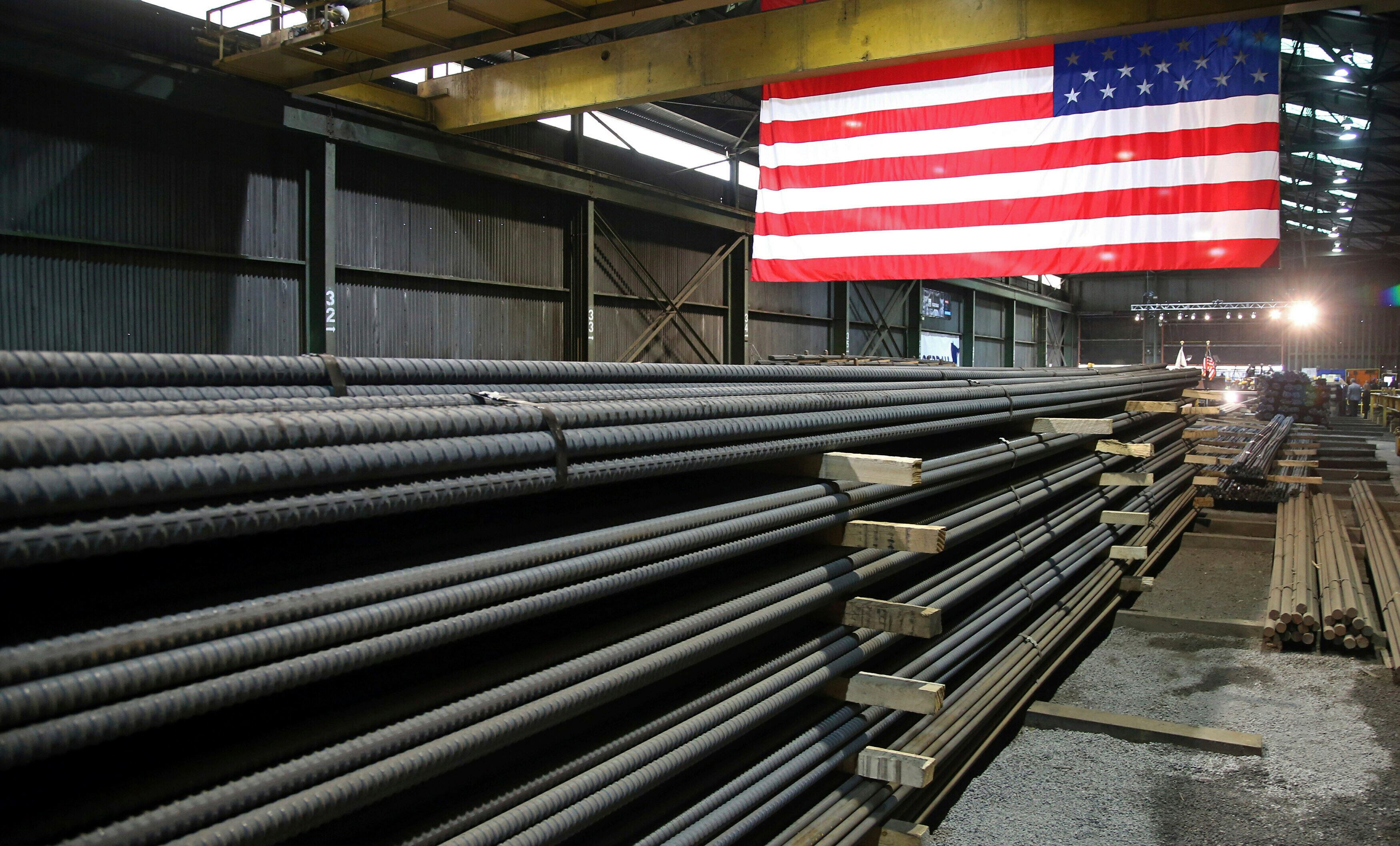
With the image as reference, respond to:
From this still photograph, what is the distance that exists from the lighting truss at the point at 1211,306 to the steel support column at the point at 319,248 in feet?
99.3

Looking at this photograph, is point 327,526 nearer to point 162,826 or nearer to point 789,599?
point 162,826

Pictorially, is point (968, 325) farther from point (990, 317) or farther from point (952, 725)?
point (952, 725)

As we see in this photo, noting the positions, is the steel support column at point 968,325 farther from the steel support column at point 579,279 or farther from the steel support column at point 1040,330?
the steel support column at point 579,279

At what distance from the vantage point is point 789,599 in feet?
8.27

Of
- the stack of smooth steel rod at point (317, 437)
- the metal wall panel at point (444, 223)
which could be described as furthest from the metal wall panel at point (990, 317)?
the stack of smooth steel rod at point (317, 437)

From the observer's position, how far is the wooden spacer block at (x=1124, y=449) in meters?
5.98

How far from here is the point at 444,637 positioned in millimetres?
1487

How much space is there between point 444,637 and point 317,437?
396 mm

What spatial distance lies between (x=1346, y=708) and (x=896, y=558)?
11.5 ft

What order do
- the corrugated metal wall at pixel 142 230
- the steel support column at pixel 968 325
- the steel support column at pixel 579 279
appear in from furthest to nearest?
the steel support column at pixel 968 325
the steel support column at pixel 579 279
the corrugated metal wall at pixel 142 230

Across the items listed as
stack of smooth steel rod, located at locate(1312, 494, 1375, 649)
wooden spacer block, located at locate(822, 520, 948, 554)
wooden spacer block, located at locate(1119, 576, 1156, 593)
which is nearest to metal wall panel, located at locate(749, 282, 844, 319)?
stack of smooth steel rod, located at locate(1312, 494, 1375, 649)

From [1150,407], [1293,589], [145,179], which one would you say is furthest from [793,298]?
[145,179]

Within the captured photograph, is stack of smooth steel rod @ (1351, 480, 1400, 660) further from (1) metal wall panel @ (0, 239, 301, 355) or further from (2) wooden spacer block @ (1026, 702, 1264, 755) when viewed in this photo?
(1) metal wall panel @ (0, 239, 301, 355)

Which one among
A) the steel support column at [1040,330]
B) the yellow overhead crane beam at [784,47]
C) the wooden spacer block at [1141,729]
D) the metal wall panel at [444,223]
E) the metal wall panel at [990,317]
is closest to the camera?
the wooden spacer block at [1141,729]
